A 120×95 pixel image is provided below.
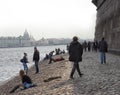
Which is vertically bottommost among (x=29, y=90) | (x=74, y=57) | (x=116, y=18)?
(x=29, y=90)

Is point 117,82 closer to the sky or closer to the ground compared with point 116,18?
closer to the ground

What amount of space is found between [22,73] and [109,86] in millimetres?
4441

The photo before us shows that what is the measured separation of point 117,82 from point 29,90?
14.6 feet

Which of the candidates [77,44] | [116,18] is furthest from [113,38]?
[77,44]

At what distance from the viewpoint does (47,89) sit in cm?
1586

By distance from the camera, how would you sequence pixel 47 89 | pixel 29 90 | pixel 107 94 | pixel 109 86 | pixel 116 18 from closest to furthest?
pixel 107 94 → pixel 109 86 → pixel 47 89 → pixel 29 90 → pixel 116 18

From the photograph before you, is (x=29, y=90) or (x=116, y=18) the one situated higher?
(x=116, y=18)

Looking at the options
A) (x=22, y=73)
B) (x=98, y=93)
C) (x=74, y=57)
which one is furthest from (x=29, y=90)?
(x=98, y=93)

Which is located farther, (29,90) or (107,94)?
(29,90)

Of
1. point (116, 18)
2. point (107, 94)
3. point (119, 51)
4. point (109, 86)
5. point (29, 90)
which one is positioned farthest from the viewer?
point (116, 18)

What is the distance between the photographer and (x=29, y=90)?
1694 cm

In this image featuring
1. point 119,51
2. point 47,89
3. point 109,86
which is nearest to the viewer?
point 109,86

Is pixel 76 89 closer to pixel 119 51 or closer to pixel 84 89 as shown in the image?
pixel 84 89

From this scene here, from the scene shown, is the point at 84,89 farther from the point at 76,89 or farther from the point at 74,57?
the point at 74,57
